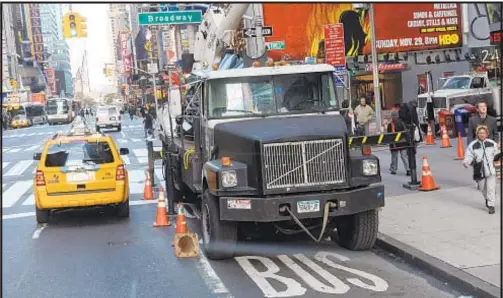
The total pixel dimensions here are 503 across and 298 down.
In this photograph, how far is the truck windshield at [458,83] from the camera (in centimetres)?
2443

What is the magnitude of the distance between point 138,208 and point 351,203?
668 centimetres

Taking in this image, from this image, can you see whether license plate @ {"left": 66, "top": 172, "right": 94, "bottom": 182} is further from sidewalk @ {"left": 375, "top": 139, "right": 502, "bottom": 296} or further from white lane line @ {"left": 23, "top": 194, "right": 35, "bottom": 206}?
sidewalk @ {"left": 375, "top": 139, "right": 502, "bottom": 296}

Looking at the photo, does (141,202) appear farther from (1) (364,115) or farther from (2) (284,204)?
(1) (364,115)

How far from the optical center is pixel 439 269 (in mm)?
6988

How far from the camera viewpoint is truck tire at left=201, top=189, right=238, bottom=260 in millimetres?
8172

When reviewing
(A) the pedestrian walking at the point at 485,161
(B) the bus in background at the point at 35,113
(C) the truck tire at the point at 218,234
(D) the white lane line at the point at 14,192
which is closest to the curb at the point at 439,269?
(A) the pedestrian walking at the point at 485,161

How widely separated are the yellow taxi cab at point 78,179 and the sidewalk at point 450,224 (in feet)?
16.1

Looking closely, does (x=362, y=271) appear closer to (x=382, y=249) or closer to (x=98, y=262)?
(x=382, y=249)

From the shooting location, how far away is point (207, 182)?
8.41 m

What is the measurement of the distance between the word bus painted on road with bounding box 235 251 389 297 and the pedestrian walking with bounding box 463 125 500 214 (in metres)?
2.81

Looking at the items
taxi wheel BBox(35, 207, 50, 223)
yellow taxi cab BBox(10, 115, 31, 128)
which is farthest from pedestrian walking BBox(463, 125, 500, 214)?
yellow taxi cab BBox(10, 115, 31, 128)

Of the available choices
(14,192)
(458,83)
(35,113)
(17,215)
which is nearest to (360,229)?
(17,215)

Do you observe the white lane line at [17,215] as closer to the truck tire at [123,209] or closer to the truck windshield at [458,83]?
the truck tire at [123,209]

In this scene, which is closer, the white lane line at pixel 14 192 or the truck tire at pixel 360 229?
the truck tire at pixel 360 229
